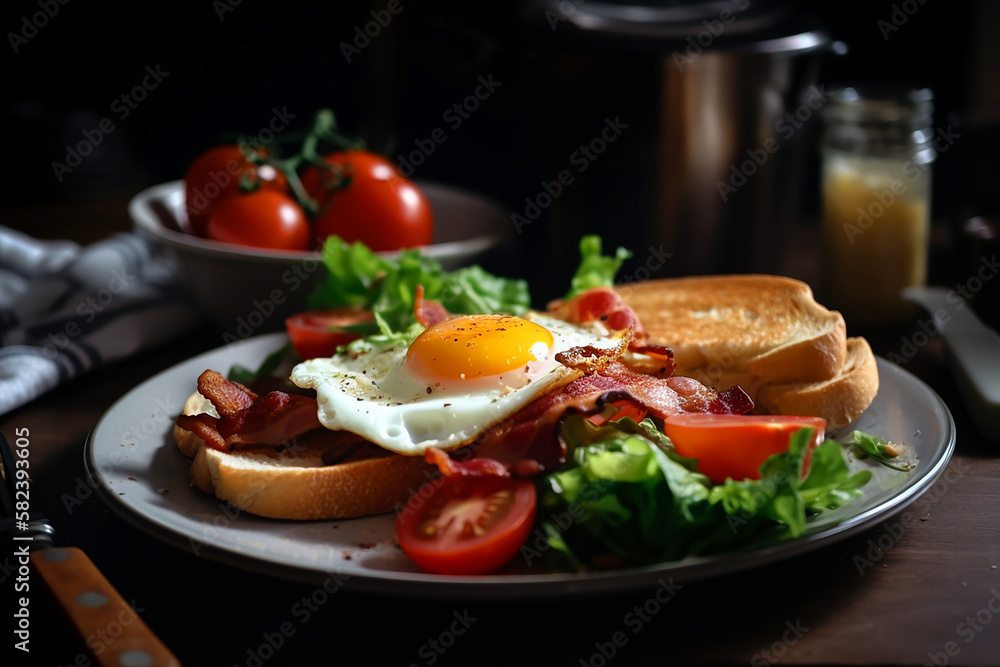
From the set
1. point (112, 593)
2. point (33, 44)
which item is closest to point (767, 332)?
point (112, 593)

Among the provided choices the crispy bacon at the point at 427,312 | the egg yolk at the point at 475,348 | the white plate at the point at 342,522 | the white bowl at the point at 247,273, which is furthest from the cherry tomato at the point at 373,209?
the egg yolk at the point at 475,348

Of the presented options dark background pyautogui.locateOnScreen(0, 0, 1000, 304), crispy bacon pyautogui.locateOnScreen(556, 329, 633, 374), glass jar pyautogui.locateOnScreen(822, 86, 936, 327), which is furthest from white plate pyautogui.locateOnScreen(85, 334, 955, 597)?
dark background pyautogui.locateOnScreen(0, 0, 1000, 304)

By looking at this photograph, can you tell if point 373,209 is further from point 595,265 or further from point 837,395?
point 837,395

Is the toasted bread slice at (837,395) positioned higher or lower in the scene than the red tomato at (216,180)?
lower

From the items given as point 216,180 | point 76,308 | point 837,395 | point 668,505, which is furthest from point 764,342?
point 76,308

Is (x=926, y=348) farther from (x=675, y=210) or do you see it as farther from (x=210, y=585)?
(x=210, y=585)

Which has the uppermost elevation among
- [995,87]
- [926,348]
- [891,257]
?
[995,87]

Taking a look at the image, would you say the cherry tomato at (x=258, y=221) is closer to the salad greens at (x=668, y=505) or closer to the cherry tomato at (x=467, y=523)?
the cherry tomato at (x=467, y=523)
